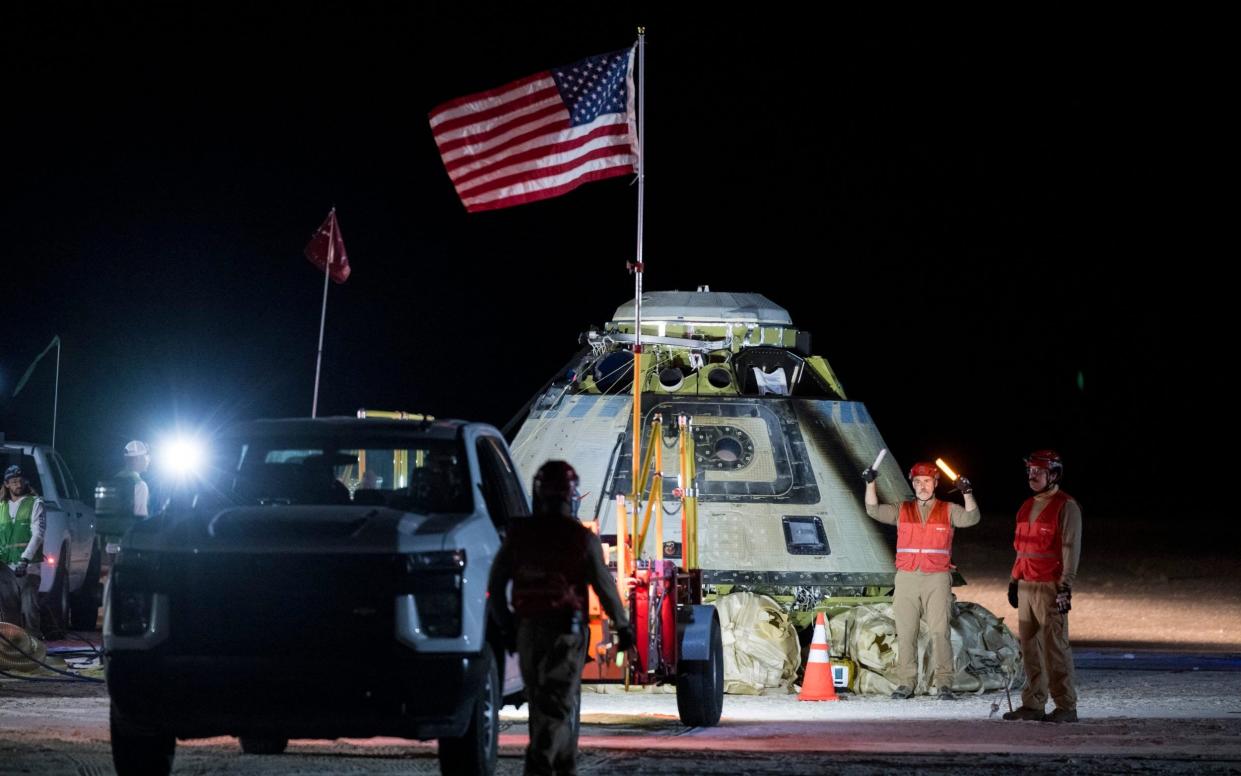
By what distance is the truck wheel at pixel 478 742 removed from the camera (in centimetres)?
963

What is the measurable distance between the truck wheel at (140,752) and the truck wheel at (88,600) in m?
12.5

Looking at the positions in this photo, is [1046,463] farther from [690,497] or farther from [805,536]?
[805,536]

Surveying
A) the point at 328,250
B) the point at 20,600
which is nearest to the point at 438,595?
the point at 20,600

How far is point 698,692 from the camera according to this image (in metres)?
13.6

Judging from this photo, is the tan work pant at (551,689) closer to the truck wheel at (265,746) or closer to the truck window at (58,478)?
the truck wheel at (265,746)

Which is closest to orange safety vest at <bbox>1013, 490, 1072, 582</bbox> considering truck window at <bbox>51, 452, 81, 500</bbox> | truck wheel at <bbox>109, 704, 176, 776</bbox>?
truck wheel at <bbox>109, 704, 176, 776</bbox>

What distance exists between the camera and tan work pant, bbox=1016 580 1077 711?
14336 mm

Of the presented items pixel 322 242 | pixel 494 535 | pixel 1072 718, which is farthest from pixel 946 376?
pixel 494 535

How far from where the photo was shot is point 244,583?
957 centimetres

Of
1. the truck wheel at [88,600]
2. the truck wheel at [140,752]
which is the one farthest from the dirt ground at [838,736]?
the truck wheel at [88,600]

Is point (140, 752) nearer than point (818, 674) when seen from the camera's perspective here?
Yes

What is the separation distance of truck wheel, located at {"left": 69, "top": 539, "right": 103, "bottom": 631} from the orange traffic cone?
362 inches

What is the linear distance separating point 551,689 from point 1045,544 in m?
6.46

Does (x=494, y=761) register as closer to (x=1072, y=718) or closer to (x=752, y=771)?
(x=752, y=771)
